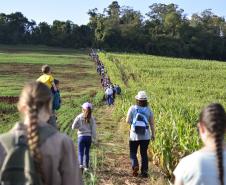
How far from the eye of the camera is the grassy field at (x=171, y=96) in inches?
430

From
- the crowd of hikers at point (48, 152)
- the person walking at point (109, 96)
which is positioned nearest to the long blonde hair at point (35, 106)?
the crowd of hikers at point (48, 152)

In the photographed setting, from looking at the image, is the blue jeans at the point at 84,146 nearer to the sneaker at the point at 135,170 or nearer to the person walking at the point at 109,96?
the sneaker at the point at 135,170

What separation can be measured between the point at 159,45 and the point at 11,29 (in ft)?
83.4

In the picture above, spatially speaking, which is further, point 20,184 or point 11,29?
point 11,29

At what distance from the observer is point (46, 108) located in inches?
143

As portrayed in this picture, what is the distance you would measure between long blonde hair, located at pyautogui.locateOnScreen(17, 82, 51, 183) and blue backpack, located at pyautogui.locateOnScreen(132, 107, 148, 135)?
6198 mm

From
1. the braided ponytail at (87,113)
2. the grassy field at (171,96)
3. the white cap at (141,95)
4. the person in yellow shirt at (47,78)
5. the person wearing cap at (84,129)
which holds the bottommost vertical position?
the grassy field at (171,96)

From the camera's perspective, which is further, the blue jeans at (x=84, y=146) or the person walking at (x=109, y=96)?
the person walking at (x=109, y=96)

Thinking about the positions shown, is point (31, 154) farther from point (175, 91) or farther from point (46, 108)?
point (175, 91)

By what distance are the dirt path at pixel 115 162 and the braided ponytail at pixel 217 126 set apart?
6.09 m

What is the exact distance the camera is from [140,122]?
9820mm

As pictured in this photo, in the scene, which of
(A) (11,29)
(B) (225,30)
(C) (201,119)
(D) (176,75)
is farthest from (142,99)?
(B) (225,30)

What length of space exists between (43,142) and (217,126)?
1.11 metres

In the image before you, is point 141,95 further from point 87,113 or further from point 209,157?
point 209,157
